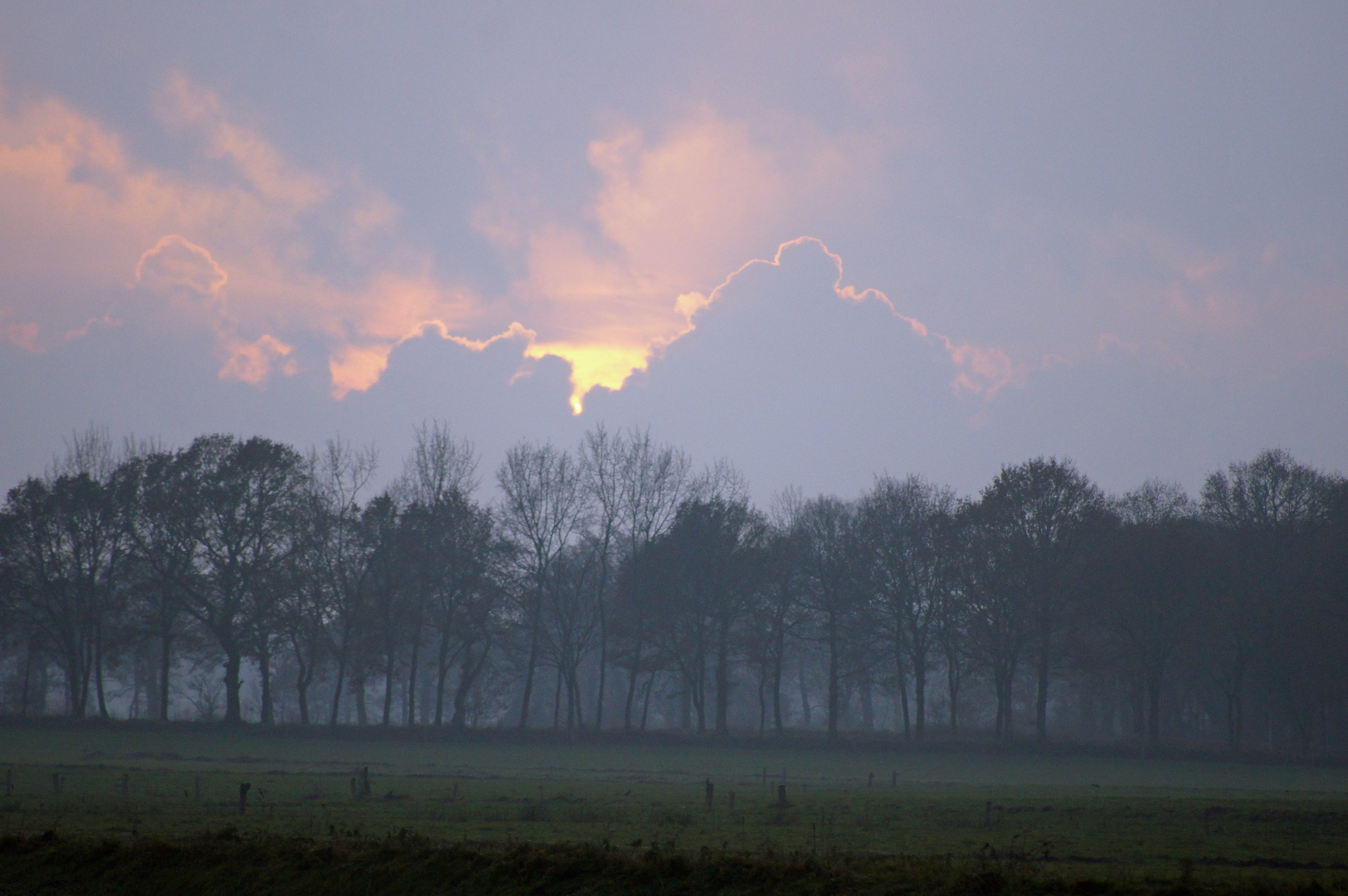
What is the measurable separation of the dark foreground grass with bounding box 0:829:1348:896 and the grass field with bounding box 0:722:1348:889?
888mm

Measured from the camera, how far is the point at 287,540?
64625mm

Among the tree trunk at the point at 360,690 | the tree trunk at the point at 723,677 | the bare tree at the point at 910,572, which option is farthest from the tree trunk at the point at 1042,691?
the tree trunk at the point at 360,690

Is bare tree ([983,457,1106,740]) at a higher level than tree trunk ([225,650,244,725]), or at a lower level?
higher

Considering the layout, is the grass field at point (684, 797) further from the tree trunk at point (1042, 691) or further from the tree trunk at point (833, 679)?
the tree trunk at point (1042, 691)

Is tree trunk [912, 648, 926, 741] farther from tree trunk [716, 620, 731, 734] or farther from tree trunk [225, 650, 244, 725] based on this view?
tree trunk [225, 650, 244, 725]

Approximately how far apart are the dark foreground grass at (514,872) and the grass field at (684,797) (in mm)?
888

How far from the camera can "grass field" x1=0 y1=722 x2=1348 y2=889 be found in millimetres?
23062

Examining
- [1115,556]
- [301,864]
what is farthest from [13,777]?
[1115,556]

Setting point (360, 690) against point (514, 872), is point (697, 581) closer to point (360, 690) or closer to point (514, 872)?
point (360, 690)

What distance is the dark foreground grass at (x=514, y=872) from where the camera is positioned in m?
14.5

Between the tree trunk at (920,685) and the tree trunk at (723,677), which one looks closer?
the tree trunk at (920,685)

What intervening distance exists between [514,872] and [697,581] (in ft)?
172

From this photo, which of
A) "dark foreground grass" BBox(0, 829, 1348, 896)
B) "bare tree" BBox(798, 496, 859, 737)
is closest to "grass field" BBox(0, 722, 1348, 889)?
"dark foreground grass" BBox(0, 829, 1348, 896)

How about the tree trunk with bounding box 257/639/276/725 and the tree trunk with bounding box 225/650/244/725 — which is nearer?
the tree trunk with bounding box 225/650/244/725
